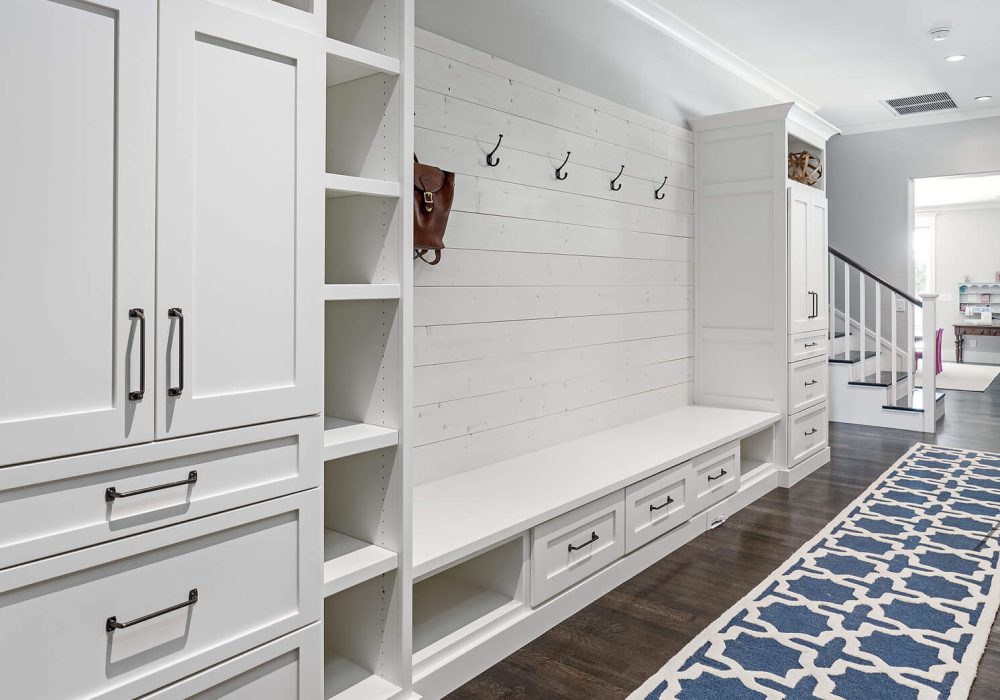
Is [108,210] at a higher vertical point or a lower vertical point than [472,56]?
lower

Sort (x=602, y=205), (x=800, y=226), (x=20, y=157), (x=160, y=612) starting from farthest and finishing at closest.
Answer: (x=800, y=226)
(x=602, y=205)
(x=160, y=612)
(x=20, y=157)

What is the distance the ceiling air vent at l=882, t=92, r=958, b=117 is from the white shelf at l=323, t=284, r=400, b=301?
19.2 ft

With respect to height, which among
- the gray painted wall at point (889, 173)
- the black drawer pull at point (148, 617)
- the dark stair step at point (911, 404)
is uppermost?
the gray painted wall at point (889, 173)

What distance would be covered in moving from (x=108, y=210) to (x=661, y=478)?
2398 millimetres

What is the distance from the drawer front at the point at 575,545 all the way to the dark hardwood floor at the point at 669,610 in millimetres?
143

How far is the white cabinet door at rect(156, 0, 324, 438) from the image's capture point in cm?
136

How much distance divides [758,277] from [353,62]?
3142mm

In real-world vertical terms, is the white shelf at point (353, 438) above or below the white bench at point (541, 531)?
above

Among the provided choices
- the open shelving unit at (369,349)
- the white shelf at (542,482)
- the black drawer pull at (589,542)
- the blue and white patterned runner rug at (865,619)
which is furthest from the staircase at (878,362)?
the open shelving unit at (369,349)

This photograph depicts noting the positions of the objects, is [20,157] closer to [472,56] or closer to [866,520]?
[472,56]

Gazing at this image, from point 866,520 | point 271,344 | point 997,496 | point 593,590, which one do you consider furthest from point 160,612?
point 997,496

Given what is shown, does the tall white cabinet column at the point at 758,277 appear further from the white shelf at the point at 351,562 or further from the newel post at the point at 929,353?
the white shelf at the point at 351,562

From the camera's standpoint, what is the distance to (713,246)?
4410 mm

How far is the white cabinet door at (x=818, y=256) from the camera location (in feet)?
14.8
